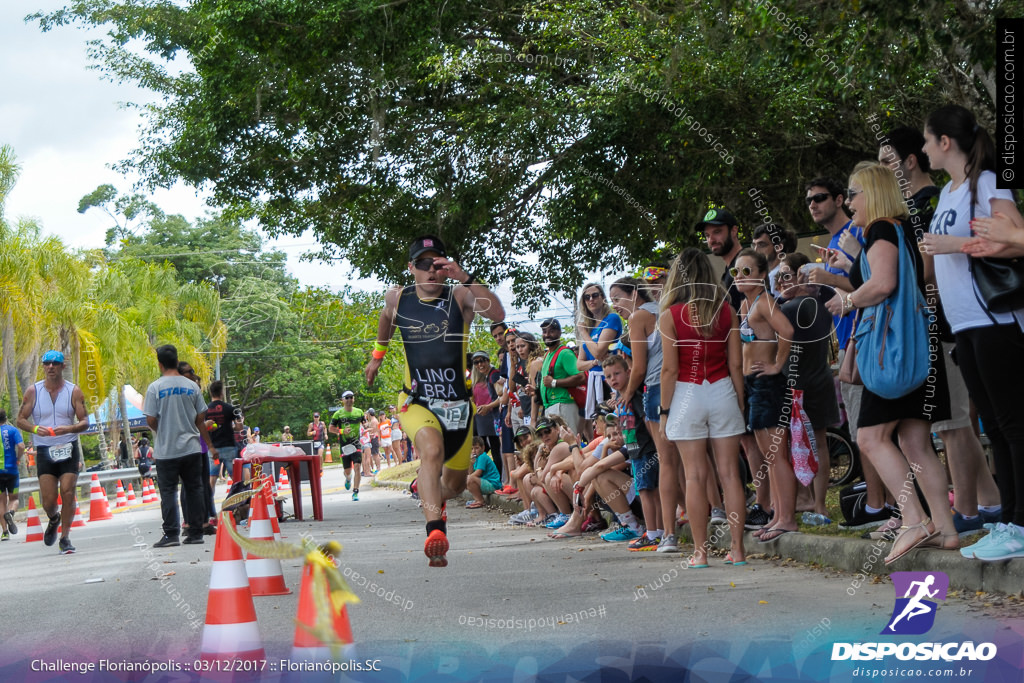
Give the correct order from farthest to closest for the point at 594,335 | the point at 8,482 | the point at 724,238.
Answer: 1. the point at 8,482
2. the point at 594,335
3. the point at 724,238

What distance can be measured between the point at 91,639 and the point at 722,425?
415cm

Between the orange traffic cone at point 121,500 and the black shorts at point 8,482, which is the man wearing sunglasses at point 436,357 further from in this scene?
the orange traffic cone at point 121,500

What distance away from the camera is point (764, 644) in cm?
488

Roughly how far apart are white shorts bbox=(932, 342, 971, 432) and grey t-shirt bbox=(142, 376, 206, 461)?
7.73 metres

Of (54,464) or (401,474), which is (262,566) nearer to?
(54,464)

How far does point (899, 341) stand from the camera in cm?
601

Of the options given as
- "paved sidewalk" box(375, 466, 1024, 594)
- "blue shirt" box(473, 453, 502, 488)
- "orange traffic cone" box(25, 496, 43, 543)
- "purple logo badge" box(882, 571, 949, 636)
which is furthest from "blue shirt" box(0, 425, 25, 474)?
"purple logo badge" box(882, 571, 949, 636)

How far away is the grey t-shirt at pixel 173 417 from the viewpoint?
1159 cm

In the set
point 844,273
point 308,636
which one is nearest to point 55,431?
point 308,636

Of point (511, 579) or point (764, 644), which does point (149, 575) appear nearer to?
point (511, 579)

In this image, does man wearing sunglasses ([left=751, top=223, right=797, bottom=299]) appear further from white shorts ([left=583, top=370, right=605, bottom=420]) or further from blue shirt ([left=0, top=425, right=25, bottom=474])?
blue shirt ([left=0, top=425, right=25, bottom=474])

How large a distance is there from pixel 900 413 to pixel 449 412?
2.86m

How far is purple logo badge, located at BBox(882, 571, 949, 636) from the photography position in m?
4.87

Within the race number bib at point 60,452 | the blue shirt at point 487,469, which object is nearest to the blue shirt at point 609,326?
the blue shirt at point 487,469
